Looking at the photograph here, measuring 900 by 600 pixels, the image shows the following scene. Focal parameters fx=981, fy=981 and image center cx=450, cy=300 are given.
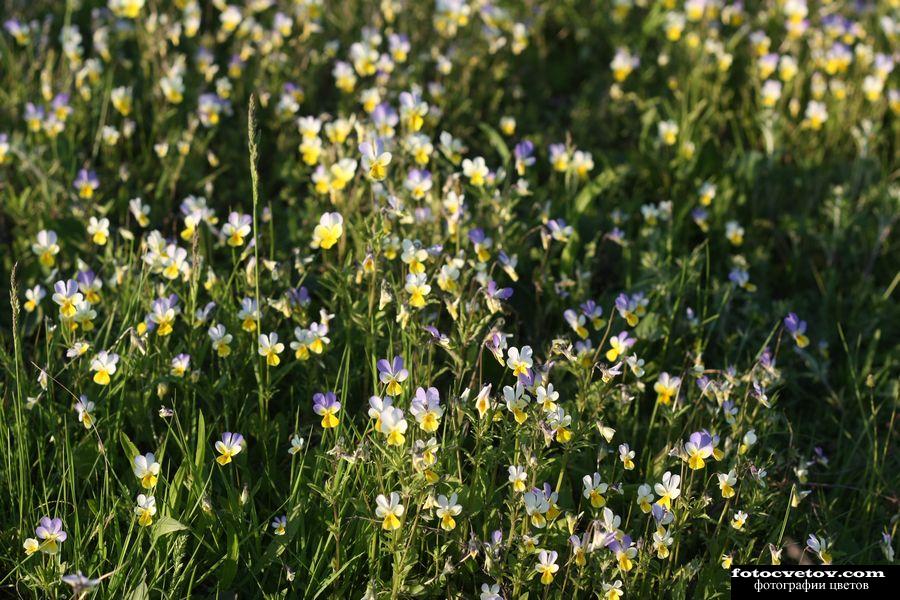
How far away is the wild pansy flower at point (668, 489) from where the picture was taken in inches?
96.3

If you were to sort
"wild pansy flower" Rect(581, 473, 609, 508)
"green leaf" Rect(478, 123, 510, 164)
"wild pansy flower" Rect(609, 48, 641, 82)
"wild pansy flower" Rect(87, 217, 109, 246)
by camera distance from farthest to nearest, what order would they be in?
1. "wild pansy flower" Rect(609, 48, 641, 82)
2. "green leaf" Rect(478, 123, 510, 164)
3. "wild pansy flower" Rect(87, 217, 109, 246)
4. "wild pansy flower" Rect(581, 473, 609, 508)

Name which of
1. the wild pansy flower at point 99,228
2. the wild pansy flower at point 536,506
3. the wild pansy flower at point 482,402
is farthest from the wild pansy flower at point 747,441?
the wild pansy flower at point 99,228

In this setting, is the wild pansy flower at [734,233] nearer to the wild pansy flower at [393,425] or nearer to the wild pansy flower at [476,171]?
the wild pansy flower at [476,171]

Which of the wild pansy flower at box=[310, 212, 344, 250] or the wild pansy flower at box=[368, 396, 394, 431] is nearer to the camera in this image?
the wild pansy flower at box=[368, 396, 394, 431]

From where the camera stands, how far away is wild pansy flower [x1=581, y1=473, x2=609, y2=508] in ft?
8.00

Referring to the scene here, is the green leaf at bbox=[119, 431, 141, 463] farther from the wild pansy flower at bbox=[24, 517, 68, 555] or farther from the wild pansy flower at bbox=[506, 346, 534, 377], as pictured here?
the wild pansy flower at bbox=[506, 346, 534, 377]

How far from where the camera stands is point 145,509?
2.34m

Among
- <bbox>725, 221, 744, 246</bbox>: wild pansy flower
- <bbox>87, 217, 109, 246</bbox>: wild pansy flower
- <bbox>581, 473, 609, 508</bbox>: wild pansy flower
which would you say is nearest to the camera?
<bbox>581, 473, 609, 508</bbox>: wild pansy flower

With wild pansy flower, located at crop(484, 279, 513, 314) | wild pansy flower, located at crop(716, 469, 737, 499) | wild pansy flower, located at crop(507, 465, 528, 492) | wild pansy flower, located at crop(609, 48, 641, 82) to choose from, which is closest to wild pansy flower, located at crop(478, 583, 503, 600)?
wild pansy flower, located at crop(507, 465, 528, 492)

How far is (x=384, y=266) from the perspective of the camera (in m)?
3.06

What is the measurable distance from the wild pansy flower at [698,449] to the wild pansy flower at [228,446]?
1.14 meters

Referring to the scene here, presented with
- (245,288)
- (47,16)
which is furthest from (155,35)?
(245,288)

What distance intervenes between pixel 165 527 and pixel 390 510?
539 millimetres

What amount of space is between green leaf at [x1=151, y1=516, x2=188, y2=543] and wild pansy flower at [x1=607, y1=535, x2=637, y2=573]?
1014mm
